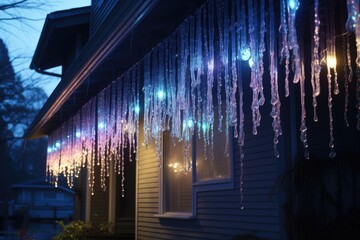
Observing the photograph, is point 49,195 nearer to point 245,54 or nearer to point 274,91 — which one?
point 245,54

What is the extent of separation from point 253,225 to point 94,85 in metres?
3.27

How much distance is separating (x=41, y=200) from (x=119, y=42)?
1651 inches

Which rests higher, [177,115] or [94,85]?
[94,85]

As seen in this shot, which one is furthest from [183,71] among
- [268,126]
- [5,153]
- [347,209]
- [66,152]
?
[5,153]

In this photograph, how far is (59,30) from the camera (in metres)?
13.4

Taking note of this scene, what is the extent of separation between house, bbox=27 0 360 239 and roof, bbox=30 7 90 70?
4748mm

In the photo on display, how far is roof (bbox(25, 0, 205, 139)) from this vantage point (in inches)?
179

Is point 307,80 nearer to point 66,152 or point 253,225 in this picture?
point 253,225

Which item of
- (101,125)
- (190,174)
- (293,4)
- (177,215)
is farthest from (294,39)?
(101,125)

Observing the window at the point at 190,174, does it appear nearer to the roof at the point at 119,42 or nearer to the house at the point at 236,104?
the house at the point at 236,104

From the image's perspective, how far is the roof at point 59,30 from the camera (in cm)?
1291

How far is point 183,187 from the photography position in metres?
7.93

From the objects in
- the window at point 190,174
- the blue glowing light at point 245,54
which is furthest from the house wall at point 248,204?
the blue glowing light at point 245,54

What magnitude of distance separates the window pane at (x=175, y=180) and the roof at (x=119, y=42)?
5.40 ft
